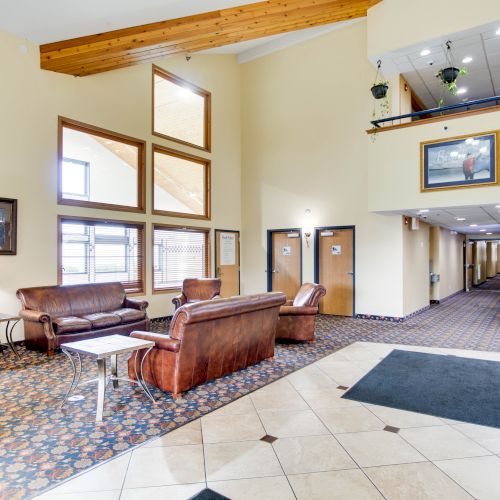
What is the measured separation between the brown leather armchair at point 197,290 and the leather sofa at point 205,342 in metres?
3.53

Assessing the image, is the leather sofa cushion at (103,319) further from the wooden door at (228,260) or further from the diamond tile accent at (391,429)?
the diamond tile accent at (391,429)

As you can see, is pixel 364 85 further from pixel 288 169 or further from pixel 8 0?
pixel 8 0

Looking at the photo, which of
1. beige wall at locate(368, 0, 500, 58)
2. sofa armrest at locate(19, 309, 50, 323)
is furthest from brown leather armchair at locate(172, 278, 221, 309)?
beige wall at locate(368, 0, 500, 58)

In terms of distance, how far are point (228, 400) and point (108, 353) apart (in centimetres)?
120

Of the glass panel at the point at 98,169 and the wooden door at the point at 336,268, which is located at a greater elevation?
the glass panel at the point at 98,169

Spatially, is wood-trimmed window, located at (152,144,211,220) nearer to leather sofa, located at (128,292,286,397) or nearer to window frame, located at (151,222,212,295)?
window frame, located at (151,222,212,295)

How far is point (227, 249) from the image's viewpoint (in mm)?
9883

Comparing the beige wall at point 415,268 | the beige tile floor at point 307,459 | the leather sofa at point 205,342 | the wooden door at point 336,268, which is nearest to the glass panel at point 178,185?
the wooden door at point 336,268

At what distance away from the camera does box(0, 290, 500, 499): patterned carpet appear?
2559 mm

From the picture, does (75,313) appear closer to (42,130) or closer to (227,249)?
(42,130)

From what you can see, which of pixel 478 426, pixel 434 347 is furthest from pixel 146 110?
pixel 478 426

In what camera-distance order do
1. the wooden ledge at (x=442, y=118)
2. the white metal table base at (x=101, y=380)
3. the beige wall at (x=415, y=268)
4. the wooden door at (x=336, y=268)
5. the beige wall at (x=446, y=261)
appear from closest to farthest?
the white metal table base at (x=101, y=380)
the wooden ledge at (x=442, y=118)
the beige wall at (x=415, y=268)
the wooden door at (x=336, y=268)
the beige wall at (x=446, y=261)

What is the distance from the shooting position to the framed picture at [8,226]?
580 cm

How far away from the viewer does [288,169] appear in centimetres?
955
